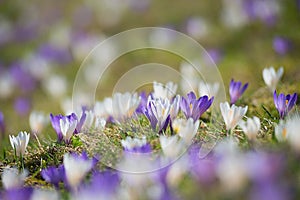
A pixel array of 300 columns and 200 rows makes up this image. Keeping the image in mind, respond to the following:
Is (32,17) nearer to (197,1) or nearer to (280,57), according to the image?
(197,1)

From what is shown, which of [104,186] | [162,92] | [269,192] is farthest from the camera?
[162,92]

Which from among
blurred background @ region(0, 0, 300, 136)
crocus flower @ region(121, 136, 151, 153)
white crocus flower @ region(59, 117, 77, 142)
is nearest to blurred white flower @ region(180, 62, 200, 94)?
blurred background @ region(0, 0, 300, 136)

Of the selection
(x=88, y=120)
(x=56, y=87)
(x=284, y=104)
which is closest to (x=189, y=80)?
(x=88, y=120)

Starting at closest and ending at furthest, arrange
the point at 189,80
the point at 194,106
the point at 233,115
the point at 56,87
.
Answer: the point at 233,115 < the point at 194,106 < the point at 189,80 < the point at 56,87

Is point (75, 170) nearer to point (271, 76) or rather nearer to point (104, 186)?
point (104, 186)

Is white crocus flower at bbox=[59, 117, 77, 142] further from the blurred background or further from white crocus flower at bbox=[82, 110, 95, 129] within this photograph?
the blurred background

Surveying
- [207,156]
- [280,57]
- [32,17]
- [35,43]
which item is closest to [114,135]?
[207,156]
